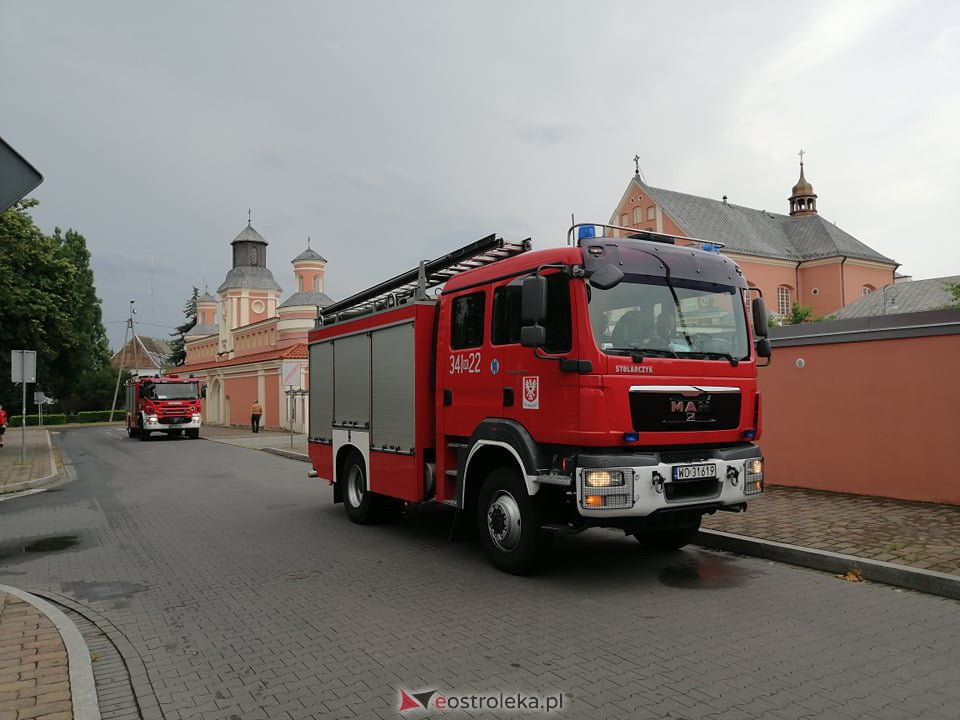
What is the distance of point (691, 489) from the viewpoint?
6.14 meters

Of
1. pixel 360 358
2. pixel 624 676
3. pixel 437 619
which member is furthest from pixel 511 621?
pixel 360 358

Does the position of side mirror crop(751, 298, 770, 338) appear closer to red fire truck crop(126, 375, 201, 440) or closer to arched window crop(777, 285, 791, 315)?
red fire truck crop(126, 375, 201, 440)

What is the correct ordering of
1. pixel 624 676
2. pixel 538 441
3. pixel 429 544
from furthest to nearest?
1. pixel 429 544
2. pixel 538 441
3. pixel 624 676

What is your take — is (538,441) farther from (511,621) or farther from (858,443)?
→ (858,443)

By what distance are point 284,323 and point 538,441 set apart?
38.8m

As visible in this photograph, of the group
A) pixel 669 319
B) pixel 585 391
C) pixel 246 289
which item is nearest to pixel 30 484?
pixel 585 391

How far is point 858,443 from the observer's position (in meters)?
10.2

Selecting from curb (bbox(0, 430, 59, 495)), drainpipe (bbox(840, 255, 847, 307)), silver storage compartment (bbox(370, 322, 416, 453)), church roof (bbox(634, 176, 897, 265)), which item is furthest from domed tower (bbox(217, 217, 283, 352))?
silver storage compartment (bbox(370, 322, 416, 453))

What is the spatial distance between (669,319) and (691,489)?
1.48 m

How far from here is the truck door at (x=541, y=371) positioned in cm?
598

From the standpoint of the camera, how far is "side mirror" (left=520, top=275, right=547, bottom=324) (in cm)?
593

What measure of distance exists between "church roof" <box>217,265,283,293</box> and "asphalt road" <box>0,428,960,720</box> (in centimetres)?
4834

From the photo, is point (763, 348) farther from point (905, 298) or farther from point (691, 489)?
point (905, 298)

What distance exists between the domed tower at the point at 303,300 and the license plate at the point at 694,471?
34.9 m
